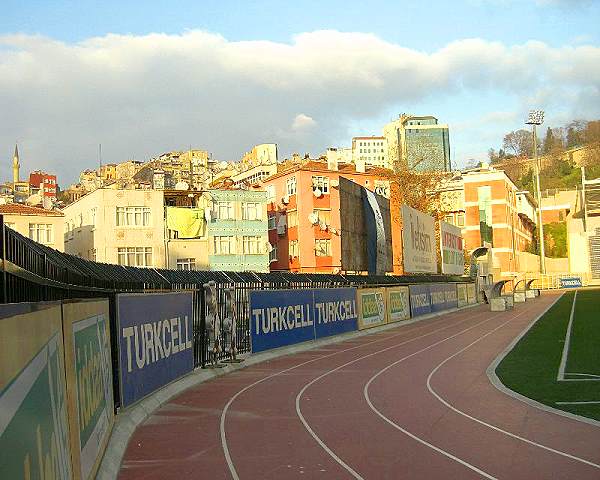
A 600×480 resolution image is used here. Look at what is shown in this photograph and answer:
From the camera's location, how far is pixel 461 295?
6131cm

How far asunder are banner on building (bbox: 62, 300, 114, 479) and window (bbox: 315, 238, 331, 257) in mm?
58824

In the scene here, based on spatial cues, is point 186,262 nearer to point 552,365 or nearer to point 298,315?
point 298,315

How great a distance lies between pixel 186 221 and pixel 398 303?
2579 cm

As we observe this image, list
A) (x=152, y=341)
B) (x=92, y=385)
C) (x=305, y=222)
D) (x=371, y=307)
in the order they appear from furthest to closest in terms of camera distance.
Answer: (x=305, y=222) → (x=371, y=307) → (x=152, y=341) → (x=92, y=385)

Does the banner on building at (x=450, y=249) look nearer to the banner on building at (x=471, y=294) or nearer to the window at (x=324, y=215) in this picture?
the banner on building at (x=471, y=294)

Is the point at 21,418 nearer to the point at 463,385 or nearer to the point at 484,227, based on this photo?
the point at 463,385

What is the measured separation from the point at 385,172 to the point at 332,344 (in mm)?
55495

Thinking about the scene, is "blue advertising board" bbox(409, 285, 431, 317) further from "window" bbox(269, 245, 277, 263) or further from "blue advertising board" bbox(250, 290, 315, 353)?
"window" bbox(269, 245, 277, 263)

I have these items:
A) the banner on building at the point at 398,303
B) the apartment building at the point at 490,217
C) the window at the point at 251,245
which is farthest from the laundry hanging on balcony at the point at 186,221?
the apartment building at the point at 490,217

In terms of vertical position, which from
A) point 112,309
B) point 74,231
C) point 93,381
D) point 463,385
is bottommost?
point 463,385

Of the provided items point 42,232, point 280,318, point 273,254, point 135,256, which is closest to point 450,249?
point 273,254

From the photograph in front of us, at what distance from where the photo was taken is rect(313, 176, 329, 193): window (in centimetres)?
7050

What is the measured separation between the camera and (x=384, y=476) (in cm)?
852

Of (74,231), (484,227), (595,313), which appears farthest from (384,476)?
(484,227)
